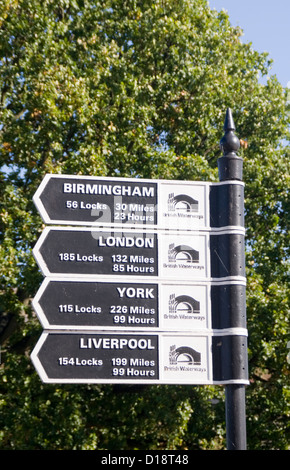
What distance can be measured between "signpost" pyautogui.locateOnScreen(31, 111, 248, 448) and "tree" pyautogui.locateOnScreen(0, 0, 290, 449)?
7577mm

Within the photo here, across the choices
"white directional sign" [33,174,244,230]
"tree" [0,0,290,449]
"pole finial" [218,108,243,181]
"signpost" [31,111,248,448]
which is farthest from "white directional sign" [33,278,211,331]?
"tree" [0,0,290,449]

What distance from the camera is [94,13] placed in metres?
17.0

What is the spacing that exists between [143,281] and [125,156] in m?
9.69

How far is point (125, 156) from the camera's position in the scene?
15.3 m

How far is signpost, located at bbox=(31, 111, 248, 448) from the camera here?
5605 millimetres

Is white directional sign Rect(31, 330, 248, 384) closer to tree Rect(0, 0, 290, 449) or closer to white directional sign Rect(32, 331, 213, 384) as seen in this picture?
white directional sign Rect(32, 331, 213, 384)

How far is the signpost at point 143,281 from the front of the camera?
561 cm

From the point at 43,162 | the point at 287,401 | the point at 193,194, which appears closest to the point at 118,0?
the point at 43,162

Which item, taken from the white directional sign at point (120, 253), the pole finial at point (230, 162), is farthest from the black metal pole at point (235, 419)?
the pole finial at point (230, 162)

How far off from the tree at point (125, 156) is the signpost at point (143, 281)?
24.9ft

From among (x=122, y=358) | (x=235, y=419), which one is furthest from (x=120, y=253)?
(x=235, y=419)

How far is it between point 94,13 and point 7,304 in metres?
7.86

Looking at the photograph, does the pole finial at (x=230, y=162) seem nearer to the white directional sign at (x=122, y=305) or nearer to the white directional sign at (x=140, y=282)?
the white directional sign at (x=140, y=282)

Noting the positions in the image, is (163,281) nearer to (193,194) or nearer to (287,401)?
(193,194)
